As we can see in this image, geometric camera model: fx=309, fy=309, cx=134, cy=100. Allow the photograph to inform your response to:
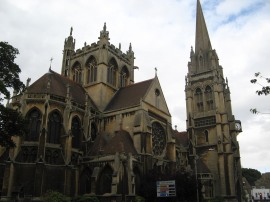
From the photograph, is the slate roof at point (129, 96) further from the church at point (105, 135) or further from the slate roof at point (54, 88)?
the slate roof at point (54, 88)

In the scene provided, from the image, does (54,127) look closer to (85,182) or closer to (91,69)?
(85,182)

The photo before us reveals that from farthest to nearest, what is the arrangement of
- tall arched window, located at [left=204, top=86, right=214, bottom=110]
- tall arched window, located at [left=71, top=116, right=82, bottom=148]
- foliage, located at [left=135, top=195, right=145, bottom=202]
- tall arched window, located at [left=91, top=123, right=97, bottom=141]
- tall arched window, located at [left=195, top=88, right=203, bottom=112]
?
tall arched window, located at [left=195, top=88, right=203, bottom=112], tall arched window, located at [left=204, top=86, right=214, bottom=110], tall arched window, located at [left=91, top=123, right=97, bottom=141], tall arched window, located at [left=71, top=116, right=82, bottom=148], foliage, located at [left=135, top=195, right=145, bottom=202]

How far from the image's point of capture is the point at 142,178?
30.9 metres

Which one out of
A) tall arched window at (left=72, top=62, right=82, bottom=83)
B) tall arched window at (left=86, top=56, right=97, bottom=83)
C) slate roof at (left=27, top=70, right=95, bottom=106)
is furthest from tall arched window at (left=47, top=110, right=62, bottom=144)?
tall arched window at (left=72, top=62, right=82, bottom=83)

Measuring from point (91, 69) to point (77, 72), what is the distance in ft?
9.38

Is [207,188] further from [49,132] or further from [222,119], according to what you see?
[49,132]

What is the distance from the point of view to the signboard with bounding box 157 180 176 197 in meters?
23.9

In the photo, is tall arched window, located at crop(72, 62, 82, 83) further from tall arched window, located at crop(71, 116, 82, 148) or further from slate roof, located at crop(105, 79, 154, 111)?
tall arched window, located at crop(71, 116, 82, 148)

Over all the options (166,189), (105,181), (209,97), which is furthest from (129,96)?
(209,97)

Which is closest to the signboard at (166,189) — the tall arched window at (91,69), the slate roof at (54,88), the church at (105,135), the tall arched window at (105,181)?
the church at (105,135)

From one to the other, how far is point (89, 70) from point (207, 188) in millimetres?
24895

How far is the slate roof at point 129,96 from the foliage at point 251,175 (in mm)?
69044

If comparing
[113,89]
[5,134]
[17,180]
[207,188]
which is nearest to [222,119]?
[207,188]

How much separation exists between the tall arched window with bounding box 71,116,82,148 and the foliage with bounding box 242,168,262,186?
7632 cm
